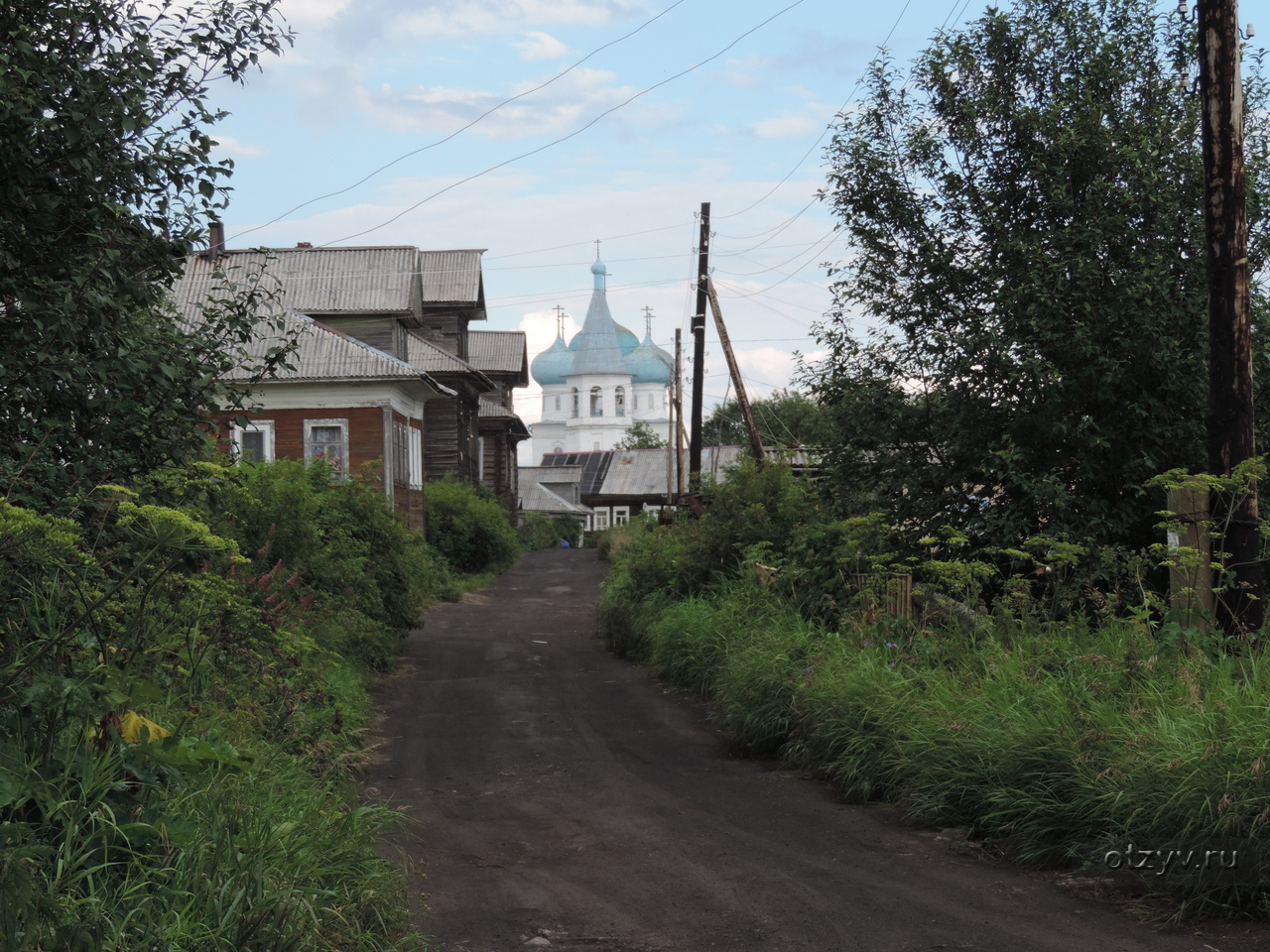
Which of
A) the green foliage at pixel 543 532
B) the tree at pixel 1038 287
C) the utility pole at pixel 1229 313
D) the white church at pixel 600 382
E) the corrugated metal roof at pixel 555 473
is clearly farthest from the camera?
the white church at pixel 600 382

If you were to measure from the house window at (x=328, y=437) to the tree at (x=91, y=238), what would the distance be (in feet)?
65.8

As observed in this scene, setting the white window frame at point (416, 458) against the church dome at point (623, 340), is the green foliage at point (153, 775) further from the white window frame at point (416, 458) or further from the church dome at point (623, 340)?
the church dome at point (623, 340)

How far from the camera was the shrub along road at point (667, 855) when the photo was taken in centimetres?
512

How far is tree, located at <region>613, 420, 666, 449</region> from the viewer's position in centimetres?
10679

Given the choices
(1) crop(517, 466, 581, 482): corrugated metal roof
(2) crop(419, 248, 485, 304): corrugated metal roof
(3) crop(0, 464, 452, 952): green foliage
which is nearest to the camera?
(3) crop(0, 464, 452, 952): green foliage

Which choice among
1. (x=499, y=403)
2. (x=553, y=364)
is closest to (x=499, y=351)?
(x=499, y=403)

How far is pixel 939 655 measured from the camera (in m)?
8.63

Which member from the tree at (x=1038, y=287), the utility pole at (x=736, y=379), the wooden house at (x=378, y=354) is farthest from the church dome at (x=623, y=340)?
the tree at (x=1038, y=287)

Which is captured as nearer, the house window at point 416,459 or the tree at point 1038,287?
the tree at point 1038,287

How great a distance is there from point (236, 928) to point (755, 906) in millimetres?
2531

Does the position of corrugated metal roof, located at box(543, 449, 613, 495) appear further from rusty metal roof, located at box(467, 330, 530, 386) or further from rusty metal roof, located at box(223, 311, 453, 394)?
rusty metal roof, located at box(223, 311, 453, 394)

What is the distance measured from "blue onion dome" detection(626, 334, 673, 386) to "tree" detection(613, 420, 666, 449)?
692cm

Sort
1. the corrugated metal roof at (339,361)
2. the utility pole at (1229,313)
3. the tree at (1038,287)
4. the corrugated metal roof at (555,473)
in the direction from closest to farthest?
the utility pole at (1229,313), the tree at (1038,287), the corrugated metal roof at (339,361), the corrugated metal roof at (555,473)

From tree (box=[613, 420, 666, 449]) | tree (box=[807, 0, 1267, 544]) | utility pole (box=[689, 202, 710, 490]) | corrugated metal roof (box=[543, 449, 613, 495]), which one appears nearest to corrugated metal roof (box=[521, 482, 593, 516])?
corrugated metal roof (box=[543, 449, 613, 495])
